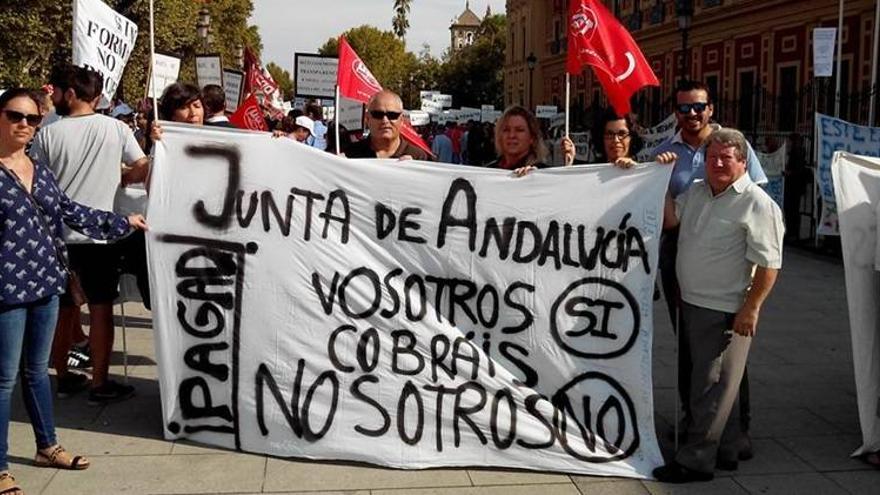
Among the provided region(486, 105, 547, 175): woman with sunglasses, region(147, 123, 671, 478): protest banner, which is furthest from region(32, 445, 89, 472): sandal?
region(486, 105, 547, 175): woman with sunglasses

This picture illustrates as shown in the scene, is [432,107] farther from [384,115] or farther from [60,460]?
[60,460]

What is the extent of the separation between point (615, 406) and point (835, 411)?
1743 millimetres

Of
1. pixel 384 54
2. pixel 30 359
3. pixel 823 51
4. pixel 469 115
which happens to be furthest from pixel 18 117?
pixel 384 54

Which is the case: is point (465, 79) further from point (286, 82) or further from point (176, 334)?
point (176, 334)

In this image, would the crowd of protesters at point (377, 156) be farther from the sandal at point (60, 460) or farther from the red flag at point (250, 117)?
the red flag at point (250, 117)

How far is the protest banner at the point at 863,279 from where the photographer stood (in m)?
4.46

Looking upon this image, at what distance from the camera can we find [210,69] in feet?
45.4

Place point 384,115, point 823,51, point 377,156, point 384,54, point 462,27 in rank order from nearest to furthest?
point 384,115 < point 377,156 < point 823,51 < point 384,54 < point 462,27

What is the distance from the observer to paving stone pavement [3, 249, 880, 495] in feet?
13.3

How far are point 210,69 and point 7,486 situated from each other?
10.8 m

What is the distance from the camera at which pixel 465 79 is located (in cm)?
7431

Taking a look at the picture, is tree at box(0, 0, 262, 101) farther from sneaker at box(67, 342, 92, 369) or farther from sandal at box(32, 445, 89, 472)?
sandal at box(32, 445, 89, 472)

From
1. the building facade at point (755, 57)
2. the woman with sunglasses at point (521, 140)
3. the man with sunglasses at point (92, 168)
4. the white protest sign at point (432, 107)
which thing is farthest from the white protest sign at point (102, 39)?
the white protest sign at point (432, 107)

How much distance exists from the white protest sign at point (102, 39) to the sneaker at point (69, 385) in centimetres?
248
